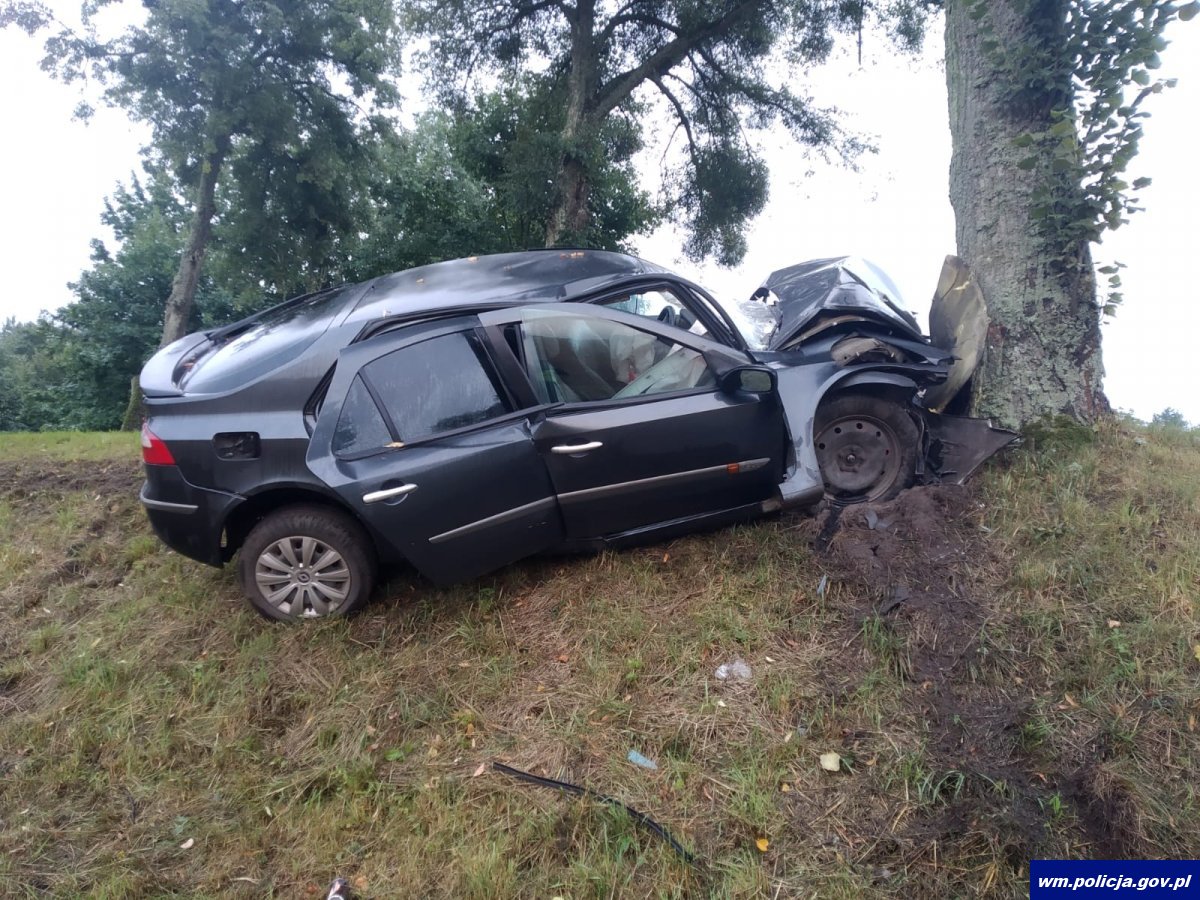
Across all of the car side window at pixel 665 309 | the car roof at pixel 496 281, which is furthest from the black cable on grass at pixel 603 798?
the car side window at pixel 665 309

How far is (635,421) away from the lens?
3.98 meters

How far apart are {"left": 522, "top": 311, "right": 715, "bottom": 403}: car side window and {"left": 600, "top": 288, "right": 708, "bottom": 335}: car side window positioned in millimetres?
500

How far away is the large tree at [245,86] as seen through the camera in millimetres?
11281

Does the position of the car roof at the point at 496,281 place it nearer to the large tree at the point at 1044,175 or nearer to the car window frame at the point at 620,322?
the car window frame at the point at 620,322

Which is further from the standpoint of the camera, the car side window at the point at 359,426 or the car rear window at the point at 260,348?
the car rear window at the point at 260,348

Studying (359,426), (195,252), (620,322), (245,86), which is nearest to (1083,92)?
(620,322)

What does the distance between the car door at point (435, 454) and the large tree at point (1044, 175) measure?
3499 millimetres

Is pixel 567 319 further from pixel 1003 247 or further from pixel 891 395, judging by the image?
pixel 1003 247

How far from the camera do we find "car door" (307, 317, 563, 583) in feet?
11.9

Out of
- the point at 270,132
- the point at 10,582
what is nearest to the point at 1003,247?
the point at 10,582

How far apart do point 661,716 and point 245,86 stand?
11976mm

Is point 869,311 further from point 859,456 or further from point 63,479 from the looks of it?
point 63,479

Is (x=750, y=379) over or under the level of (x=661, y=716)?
over

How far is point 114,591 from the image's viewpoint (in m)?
4.66
